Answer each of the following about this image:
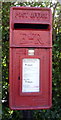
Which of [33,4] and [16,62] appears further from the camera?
[33,4]

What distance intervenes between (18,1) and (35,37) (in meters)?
1.25

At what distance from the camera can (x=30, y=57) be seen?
2.57 metres

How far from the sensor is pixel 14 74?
2592mm

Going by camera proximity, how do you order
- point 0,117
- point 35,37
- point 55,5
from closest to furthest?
1. point 35,37
2. point 0,117
3. point 55,5

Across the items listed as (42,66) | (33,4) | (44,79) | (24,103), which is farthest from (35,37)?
(33,4)

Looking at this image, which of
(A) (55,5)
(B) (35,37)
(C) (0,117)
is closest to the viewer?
(B) (35,37)

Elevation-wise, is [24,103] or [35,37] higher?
[35,37]

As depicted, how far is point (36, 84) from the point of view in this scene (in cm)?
264

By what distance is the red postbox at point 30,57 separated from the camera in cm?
255

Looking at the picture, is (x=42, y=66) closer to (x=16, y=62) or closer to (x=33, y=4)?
(x=16, y=62)

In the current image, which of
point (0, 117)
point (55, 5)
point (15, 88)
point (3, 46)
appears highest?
point (55, 5)

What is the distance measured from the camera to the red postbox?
8.37 feet

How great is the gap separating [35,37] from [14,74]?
1.70 ft

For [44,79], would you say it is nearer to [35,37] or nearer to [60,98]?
[35,37]
